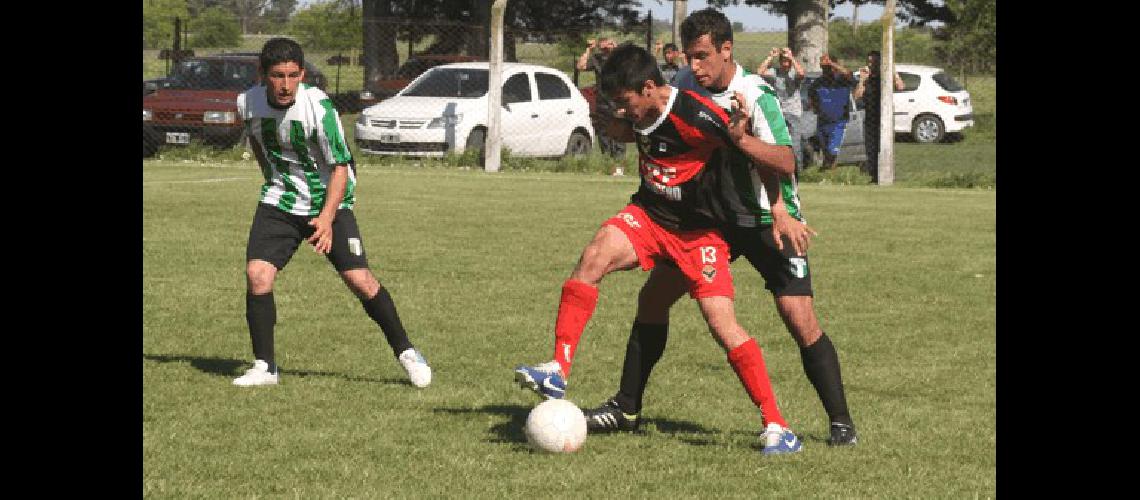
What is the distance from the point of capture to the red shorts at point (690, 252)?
22.3 feet

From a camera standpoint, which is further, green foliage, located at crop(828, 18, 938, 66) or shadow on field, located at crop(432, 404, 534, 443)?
green foliage, located at crop(828, 18, 938, 66)

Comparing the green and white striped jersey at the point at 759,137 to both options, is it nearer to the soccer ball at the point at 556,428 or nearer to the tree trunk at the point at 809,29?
Answer: the soccer ball at the point at 556,428

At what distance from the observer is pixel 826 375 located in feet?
22.9

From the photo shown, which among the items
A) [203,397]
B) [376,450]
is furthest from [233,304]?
[376,450]

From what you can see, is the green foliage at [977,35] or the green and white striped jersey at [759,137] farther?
the green foliage at [977,35]

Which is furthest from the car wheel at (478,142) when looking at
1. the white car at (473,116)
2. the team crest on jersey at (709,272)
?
the team crest on jersey at (709,272)

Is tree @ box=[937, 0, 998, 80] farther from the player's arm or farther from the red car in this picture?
the player's arm

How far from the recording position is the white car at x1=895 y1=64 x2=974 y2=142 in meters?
32.8

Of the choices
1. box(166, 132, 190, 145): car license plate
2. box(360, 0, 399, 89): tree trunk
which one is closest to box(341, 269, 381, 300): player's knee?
box(166, 132, 190, 145): car license plate

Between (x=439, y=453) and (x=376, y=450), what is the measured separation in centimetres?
25

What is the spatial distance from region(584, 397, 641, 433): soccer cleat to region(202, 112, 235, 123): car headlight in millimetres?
19199

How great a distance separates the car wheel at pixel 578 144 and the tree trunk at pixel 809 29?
687 centimetres
